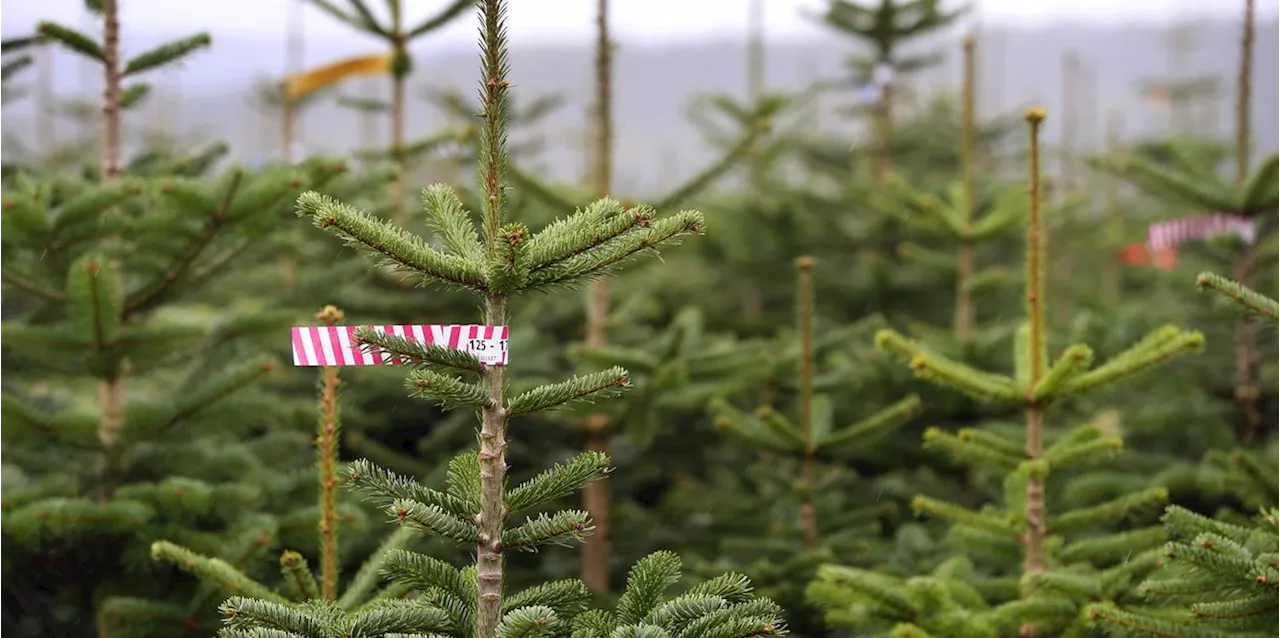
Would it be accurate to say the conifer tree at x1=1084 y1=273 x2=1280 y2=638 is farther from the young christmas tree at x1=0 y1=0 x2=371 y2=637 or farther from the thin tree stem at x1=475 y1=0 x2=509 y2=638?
the young christmas tree at x1=0 y1=0 x2=371 y2=637

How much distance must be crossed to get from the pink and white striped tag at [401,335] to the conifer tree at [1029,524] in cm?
149

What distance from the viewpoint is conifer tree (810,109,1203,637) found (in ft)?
10.0

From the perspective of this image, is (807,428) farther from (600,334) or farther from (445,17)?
(445,17)

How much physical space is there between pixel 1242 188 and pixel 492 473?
4195 millimetres

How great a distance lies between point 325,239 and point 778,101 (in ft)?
9.05

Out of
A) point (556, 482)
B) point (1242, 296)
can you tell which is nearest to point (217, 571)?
point (556, 482)

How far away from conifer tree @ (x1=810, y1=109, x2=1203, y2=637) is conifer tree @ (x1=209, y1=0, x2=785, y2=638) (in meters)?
1.10

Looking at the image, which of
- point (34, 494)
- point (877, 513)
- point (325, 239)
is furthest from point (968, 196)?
point (34, 494)

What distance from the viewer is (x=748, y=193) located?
24.9 ft

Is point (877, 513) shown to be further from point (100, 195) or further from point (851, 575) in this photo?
point (100, 195)

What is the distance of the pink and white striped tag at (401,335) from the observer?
6.92 feet

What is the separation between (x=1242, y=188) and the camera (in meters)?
4.71

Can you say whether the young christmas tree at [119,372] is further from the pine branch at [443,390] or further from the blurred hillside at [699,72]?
the blurred hillside at [699,72]

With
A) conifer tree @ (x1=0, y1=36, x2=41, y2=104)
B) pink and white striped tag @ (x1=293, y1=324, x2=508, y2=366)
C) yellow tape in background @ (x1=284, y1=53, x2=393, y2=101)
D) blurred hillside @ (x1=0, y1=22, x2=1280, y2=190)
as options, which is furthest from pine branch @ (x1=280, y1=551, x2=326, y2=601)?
blurred hillside @ (x1=0, y1=22, x2=1280, y2=190)
